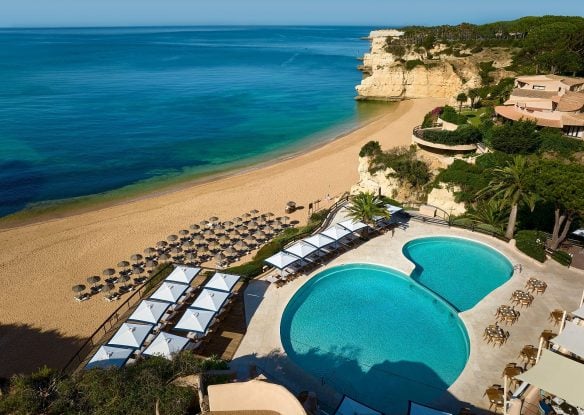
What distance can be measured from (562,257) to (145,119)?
59.6 meters

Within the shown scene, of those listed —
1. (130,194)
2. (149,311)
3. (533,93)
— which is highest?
(533,93)

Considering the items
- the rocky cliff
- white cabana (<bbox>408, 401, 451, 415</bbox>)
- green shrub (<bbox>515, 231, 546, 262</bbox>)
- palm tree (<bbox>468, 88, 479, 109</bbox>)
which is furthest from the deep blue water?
white cabana (<bbox>408, 401, 451, 415</bbox>)

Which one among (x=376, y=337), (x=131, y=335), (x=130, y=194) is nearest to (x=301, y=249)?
(x=376, y=337)

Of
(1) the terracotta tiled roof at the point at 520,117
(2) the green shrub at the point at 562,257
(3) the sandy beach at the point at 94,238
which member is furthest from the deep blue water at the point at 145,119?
(2) the green shrub at the point at 562,257

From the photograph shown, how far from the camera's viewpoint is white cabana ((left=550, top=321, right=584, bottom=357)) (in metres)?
13.2

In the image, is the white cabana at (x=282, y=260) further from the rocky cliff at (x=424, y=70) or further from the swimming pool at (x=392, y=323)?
the rocky cliff at (x=424, y=70)

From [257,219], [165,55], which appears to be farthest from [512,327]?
[165,55]

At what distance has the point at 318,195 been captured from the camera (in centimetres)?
3866

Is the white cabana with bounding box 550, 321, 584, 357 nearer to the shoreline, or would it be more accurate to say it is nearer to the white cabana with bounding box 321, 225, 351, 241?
the white cabana with bounding box 321, 225, 351, 241

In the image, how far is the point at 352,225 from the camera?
26.1 metres

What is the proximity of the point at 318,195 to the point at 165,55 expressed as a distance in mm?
138355

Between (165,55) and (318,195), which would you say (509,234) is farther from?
(165,55)

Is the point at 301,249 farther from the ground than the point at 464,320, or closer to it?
farther from the ground

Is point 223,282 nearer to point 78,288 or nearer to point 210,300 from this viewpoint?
point 210,300
